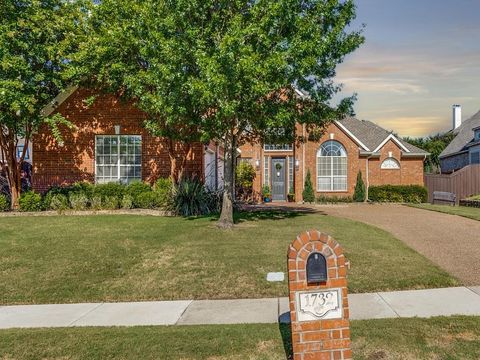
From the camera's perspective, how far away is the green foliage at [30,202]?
53.6 feet

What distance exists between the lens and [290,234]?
39.1 feet

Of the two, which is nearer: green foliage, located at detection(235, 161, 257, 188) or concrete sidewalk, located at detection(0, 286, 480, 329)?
concrete sidewalk, located at detection(0, 286, 480, 329)

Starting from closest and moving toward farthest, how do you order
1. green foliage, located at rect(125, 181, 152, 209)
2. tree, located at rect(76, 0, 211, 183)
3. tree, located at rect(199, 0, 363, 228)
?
tree, located at rect(199, 0, 363, 228), tree, located at rect(76, 0, 211, 183), green foliage, located at rect(125, 181, 152, 209)

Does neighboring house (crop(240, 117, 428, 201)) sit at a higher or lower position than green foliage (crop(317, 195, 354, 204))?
higher

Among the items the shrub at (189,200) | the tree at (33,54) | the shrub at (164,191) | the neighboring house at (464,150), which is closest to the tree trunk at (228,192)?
the shrub at (189,200)

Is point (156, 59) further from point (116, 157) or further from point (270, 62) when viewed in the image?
point (116, 157)

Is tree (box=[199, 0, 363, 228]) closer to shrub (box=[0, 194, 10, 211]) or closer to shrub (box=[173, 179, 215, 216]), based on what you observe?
shrub (box=[173, 179, 215, 216])

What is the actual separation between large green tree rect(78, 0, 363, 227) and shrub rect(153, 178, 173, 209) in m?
2.93

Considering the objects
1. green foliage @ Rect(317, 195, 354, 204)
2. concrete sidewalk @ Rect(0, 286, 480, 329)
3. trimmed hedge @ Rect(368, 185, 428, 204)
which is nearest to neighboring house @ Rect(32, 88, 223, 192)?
green foliage @ Rect(317, 195, 354, 204)

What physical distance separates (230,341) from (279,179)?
2285 cm

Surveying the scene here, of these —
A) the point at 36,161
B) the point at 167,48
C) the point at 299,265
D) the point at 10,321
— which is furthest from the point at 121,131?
the point at 299,265

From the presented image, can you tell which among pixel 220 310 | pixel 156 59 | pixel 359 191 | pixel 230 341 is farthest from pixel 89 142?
pixel 359 191

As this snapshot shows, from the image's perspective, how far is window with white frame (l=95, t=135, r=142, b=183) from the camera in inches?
722

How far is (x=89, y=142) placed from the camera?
18266mm
